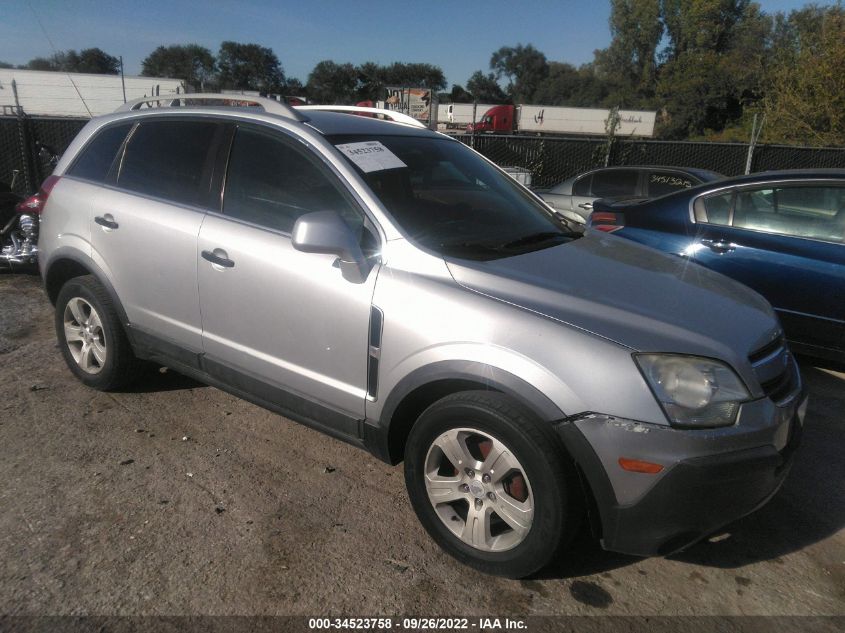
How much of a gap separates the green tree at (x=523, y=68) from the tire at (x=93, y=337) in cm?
12524

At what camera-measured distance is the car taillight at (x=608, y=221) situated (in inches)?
221

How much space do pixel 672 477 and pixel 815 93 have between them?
20.4m

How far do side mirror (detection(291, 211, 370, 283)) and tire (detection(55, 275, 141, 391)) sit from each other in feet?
6.15

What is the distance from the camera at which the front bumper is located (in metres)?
2.19

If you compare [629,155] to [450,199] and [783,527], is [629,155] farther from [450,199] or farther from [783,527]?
[783,527]

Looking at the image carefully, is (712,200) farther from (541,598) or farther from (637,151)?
(637,151)

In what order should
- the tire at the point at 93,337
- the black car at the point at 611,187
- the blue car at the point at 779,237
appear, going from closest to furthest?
the tire at the point at 93,337
the blue car at the point at 779,237
the black car at the point at 611,187

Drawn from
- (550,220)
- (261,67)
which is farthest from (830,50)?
(261,67)

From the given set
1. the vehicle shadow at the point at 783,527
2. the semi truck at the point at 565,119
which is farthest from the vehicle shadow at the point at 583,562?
the semi truck at the point at 565,119

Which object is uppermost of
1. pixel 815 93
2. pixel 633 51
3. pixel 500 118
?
pixel 633 51

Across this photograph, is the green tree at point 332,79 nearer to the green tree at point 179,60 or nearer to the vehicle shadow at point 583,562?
the green tree at point 179,60

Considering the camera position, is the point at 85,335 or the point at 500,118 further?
the point at 500,118

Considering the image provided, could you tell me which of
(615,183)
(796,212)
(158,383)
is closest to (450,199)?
(158,383)

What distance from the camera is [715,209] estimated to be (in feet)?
17.0
